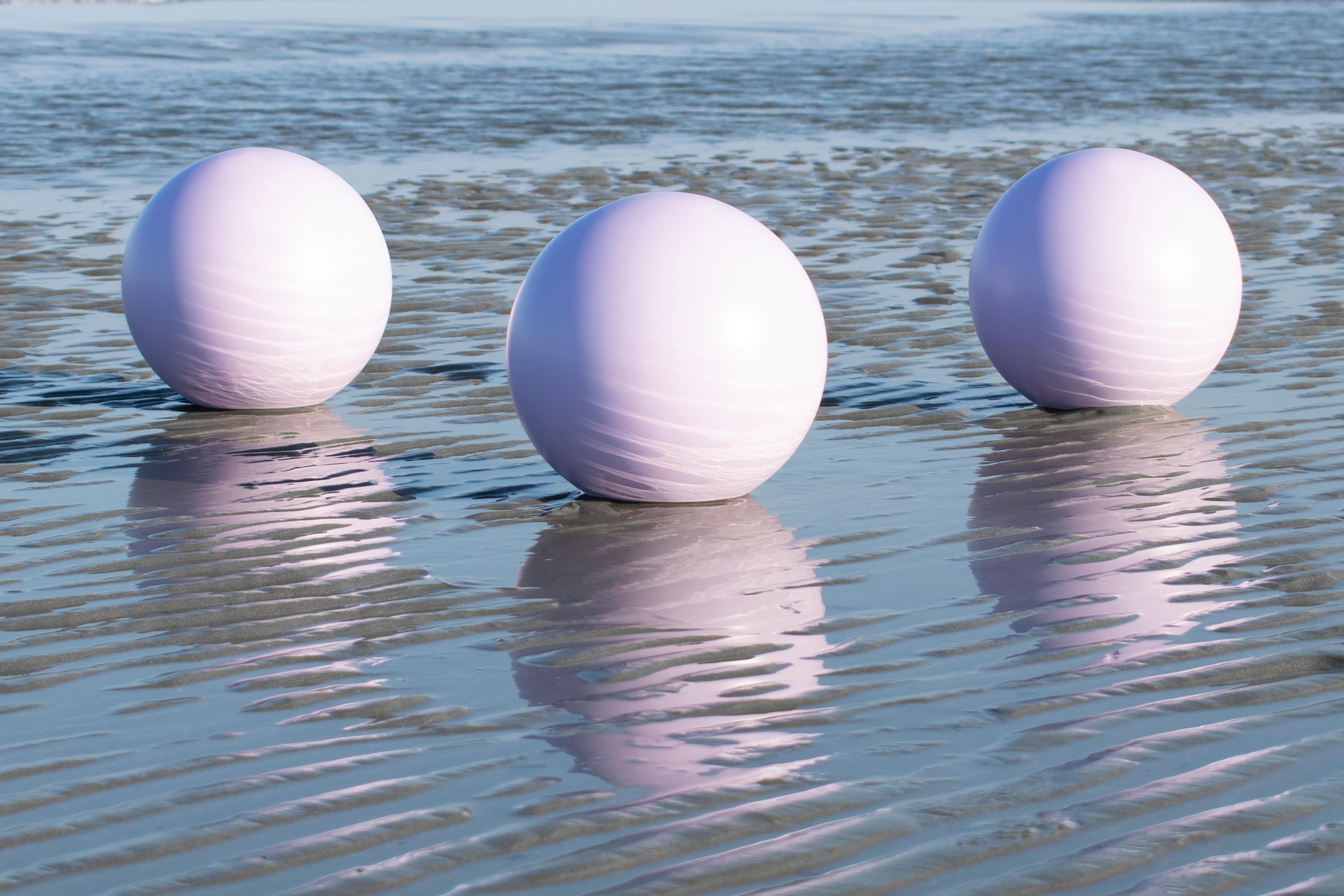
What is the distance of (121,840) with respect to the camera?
188 inches

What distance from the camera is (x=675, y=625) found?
6547 mm

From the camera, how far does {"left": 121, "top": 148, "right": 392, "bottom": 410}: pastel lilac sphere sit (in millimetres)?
9742

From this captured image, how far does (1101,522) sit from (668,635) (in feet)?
7.74

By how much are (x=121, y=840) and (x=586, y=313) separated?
11.5 feet

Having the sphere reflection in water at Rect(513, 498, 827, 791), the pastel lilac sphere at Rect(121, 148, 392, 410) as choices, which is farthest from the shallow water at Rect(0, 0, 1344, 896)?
the pastel lilac sphere at Rect(121, 148, 392, 410)

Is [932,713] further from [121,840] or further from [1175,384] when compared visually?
[1175,384]

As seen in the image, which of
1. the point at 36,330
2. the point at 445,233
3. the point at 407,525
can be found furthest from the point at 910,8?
the point at 407,525

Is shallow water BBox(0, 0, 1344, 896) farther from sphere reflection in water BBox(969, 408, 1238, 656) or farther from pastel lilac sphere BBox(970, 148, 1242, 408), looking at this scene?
pastel lilac sphere BBox(970, 148, 1242, 408)

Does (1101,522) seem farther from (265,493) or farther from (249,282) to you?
(249,282)

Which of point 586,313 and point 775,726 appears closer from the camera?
point 775,726

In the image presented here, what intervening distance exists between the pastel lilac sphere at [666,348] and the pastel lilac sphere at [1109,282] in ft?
6.75

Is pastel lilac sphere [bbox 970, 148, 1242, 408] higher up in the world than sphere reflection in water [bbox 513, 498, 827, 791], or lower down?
higher up

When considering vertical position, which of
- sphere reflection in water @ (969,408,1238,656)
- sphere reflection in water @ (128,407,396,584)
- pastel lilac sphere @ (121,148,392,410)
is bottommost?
sphere reflection in water @ (128,407,396,584)

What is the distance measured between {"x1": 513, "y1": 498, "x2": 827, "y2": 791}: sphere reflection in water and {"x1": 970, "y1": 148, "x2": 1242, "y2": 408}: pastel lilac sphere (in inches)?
90.8
